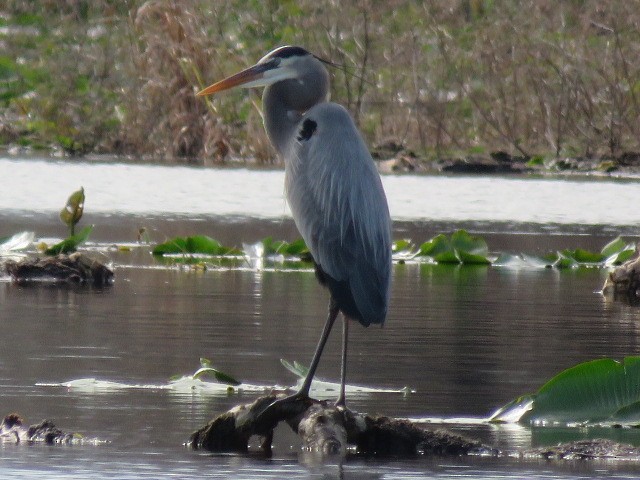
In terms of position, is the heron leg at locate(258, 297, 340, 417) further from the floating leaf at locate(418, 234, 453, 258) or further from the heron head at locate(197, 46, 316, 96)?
the floating leaf at locate(418, 234, 453, 258)

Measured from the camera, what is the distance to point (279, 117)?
646 cm

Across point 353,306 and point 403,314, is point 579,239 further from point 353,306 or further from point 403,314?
point 353,306

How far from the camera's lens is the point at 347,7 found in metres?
25.0

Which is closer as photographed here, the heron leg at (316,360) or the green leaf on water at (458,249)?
the heron leg at (316,360)

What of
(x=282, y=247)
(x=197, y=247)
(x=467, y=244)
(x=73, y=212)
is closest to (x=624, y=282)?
(x=467, y=244)

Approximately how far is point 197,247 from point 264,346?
410 centimetres

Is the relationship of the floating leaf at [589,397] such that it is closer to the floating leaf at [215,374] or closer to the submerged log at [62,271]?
the floating leaf at [215,374]

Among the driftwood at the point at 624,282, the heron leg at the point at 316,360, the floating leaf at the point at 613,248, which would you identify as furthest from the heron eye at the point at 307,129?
the floating leaf at the point at 613,248

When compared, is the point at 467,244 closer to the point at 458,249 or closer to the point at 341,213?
the point at 458,249

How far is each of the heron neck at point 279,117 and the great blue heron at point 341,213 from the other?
210 mm

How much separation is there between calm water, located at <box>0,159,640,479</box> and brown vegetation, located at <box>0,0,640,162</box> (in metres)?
8.52

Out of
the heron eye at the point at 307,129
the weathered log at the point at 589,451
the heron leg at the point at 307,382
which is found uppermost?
the heron eye at the point at 307,129

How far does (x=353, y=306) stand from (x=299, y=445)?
58 cm

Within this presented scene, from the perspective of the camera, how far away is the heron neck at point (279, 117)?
6.46m
